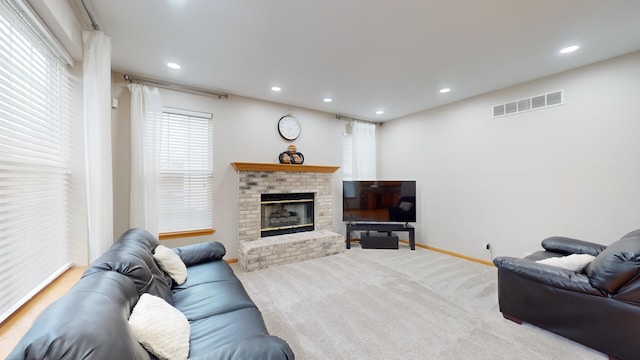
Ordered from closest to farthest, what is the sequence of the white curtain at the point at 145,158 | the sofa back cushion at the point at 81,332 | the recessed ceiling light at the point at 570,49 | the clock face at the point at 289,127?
the sofa back cushion at the point at 81,332
the recessed ceiling light at the point at 570,49
the white curtain at the point at 145,158
the clock face at the point at 289,127

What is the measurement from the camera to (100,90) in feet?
6.68

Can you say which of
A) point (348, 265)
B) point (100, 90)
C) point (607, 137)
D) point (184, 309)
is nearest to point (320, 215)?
point (348, 265)

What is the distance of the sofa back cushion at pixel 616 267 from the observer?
1.75m

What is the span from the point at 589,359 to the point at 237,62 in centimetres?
411

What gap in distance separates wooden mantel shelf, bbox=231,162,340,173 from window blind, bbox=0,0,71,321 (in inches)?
78.9

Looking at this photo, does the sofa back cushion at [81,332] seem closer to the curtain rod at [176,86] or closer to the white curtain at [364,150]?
the curtain rod at [176,86]

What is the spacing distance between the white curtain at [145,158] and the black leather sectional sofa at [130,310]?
0.96m

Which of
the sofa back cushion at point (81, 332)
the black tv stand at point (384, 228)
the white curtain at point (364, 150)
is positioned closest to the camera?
the sofa back cushion at point (81, 332)

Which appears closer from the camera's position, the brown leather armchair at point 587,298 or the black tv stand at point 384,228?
the brown leather armchair at point 587,298

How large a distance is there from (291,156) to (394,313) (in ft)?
9.43

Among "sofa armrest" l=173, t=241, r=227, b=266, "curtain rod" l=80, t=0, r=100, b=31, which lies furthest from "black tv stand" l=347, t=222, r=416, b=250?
"curtain rod" l=80, t=0, r=100, b=31

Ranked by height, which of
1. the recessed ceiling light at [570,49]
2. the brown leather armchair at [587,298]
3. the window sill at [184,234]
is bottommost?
the brown leather armchair at [587,298]

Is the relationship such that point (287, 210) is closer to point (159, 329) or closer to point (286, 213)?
point (286, 213)

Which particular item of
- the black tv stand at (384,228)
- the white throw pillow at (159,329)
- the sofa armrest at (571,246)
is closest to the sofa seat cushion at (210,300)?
the white throw pillow at (159,329)
